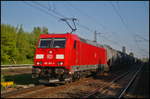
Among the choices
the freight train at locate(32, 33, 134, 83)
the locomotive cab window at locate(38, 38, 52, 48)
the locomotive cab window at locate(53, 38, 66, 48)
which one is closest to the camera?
the freight train at locate(32, 33, 134, 83)

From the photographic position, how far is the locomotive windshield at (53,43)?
1370 centimetres

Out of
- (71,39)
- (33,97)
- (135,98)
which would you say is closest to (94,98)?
(135,98)

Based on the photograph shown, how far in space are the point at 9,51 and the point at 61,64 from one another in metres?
28.9

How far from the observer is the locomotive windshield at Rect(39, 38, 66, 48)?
13.7 m

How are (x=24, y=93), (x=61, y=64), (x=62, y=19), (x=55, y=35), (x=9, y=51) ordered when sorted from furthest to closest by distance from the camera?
(x=9, y=51) → (x=62, y=19) → (x=55, y=35) → (x=61, y=64) → (x=24, y=93)

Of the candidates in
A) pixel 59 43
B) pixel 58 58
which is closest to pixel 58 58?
→ pixel 58 58

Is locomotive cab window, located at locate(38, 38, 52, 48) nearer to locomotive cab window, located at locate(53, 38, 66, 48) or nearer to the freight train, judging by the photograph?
the freight train

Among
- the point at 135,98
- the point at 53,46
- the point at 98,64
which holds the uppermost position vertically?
the point at 53,46

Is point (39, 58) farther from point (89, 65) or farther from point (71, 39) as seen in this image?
point (89, 65)

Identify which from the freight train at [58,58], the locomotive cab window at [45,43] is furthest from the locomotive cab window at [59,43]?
the locomotive cab window at [45,43]

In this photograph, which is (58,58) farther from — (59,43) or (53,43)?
(53,43)

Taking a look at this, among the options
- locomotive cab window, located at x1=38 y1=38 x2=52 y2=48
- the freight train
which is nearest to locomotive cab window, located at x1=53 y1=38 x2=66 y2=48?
the freight train

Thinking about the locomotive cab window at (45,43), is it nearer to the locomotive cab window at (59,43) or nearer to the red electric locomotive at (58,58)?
the red electric locomotive at (58,58)

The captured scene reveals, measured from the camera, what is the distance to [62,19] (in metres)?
16.5
